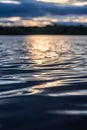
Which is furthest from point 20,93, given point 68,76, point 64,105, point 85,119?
point 68,76

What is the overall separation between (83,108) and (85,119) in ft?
4.02

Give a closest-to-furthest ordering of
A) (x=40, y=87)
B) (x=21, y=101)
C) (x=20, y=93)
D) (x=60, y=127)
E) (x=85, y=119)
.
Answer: (x=60, y=127) < (x=85, y=119) < (x=21, y=101) < (x=20, y=93) < (x=40, y=87)

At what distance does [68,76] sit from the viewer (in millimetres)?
17156

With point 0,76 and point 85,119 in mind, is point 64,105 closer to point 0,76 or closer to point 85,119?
point 85,119

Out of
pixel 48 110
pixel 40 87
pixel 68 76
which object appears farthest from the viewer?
pixel 68 76

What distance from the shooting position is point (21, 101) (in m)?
10.8

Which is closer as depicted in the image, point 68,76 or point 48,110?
point 48,110

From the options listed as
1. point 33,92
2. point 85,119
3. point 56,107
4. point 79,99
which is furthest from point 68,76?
point 85,119

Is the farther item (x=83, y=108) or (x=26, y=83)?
(x=26, y=83)

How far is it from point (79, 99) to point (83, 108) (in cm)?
123

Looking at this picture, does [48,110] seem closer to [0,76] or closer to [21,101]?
[21,101]

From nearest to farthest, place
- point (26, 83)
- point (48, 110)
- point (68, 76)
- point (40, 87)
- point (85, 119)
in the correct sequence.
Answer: point (85, 119)
point (48, 110)
point (40, 87)
point (26, 83)
point (68, 76)

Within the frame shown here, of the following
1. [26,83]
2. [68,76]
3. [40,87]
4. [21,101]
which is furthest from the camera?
[68,76]

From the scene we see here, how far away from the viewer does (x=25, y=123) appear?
827 cm
